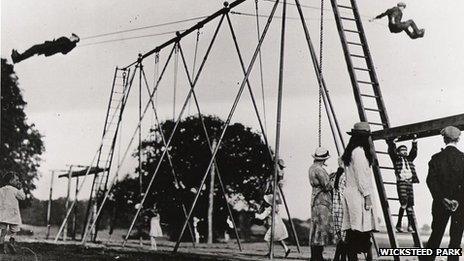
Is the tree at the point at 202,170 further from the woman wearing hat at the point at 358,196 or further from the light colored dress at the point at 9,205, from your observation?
the woman wearing hat at the point at 358,196

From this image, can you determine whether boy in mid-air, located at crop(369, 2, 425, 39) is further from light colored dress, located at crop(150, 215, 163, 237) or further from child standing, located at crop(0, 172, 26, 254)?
light colored dress, located at crop(150, 215, 163, 237)

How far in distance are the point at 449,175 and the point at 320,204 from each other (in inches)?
67.8

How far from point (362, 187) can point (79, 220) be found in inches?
1990

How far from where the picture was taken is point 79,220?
2095 inches

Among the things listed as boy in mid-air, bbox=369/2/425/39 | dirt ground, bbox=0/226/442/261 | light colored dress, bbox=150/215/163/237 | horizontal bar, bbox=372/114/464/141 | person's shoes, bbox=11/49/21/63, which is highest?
person's shoes, bbox=11/49/21/63

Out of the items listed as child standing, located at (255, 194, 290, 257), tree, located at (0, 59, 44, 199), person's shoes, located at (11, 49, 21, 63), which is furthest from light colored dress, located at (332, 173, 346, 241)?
tree, located at (0, 59, 44, 199)

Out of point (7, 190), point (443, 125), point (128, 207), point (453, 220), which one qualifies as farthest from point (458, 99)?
point (128, 207)

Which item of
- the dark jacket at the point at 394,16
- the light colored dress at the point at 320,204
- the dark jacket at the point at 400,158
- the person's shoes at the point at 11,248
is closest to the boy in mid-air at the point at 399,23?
the dark jacket at the point at 394,16

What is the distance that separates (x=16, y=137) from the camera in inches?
968

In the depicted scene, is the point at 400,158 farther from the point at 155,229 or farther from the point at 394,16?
the point at 155,229

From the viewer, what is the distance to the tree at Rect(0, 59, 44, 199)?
22312mm

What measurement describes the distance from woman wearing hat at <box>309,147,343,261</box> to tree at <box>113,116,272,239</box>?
80.0ft

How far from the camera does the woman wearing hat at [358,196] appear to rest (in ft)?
20.1

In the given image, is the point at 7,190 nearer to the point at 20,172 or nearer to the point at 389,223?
the point at 389,223
